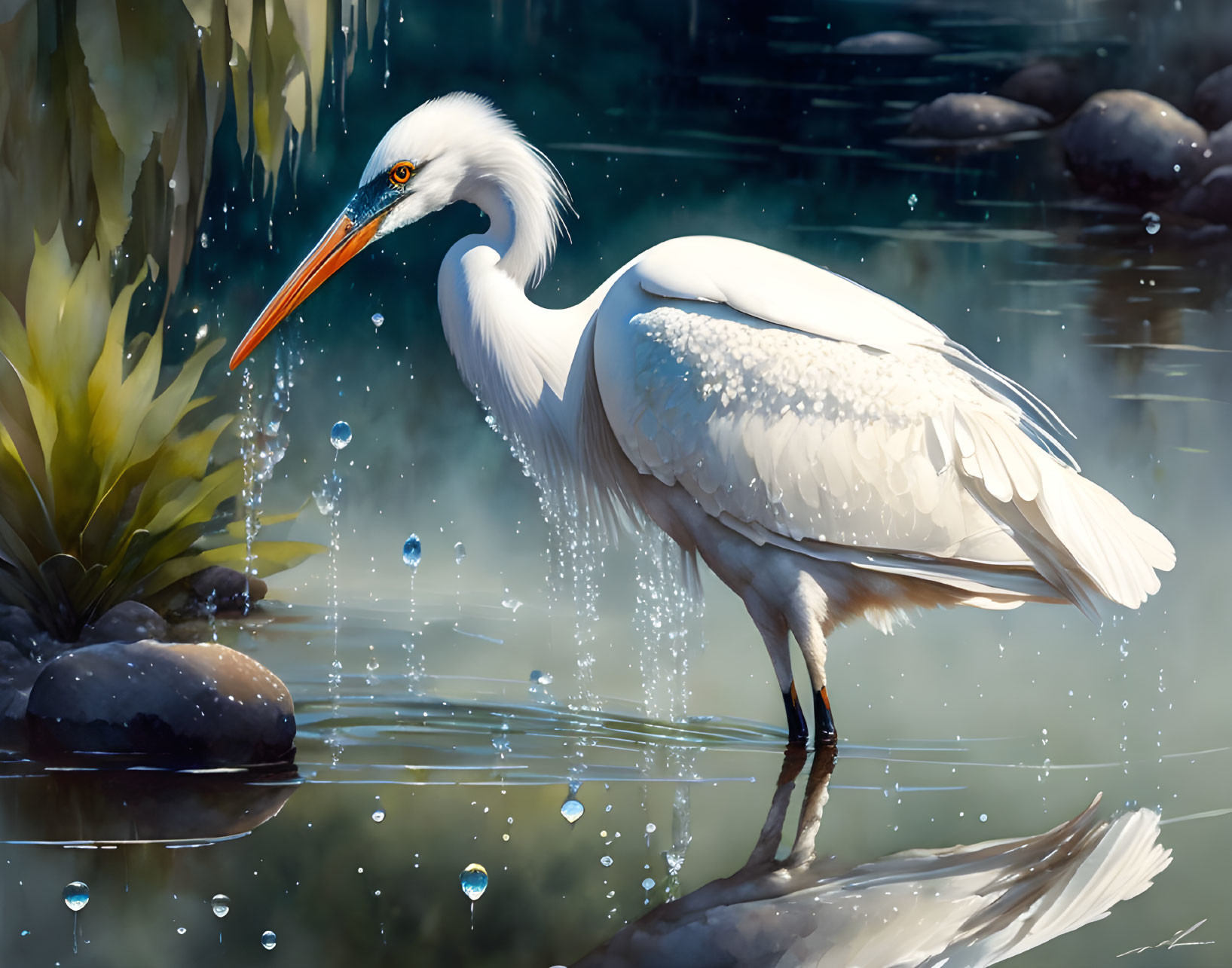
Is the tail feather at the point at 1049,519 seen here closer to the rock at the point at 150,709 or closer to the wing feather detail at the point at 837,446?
the wing feather detail at the point at 837,446

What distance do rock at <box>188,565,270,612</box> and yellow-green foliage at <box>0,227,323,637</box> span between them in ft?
0.09

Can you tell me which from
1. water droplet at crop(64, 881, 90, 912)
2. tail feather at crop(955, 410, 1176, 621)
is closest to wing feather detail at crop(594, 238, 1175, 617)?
tail feather at crop(955, 410, 1176, 621)

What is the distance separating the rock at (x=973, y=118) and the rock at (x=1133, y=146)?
0.32ft

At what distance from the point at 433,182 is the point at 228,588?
97cm

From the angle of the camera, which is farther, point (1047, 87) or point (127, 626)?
point (1047, 87)

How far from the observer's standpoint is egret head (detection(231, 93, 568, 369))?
8.15 ft

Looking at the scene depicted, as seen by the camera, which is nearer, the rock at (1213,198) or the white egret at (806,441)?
the white egret at (806,441)

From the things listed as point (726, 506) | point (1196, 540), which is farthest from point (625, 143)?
point (1196, 540)

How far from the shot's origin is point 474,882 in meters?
1.75

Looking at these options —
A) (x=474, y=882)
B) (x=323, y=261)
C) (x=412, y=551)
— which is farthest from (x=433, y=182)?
(x=474, y=882)

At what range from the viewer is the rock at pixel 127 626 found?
98.9 inches

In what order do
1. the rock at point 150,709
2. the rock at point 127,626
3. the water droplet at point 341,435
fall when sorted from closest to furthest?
the rock at point 150,709 → the rock at point 127,626 → the water droplet at point 341,435

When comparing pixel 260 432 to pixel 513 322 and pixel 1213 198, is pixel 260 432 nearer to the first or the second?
pixel 513 322
